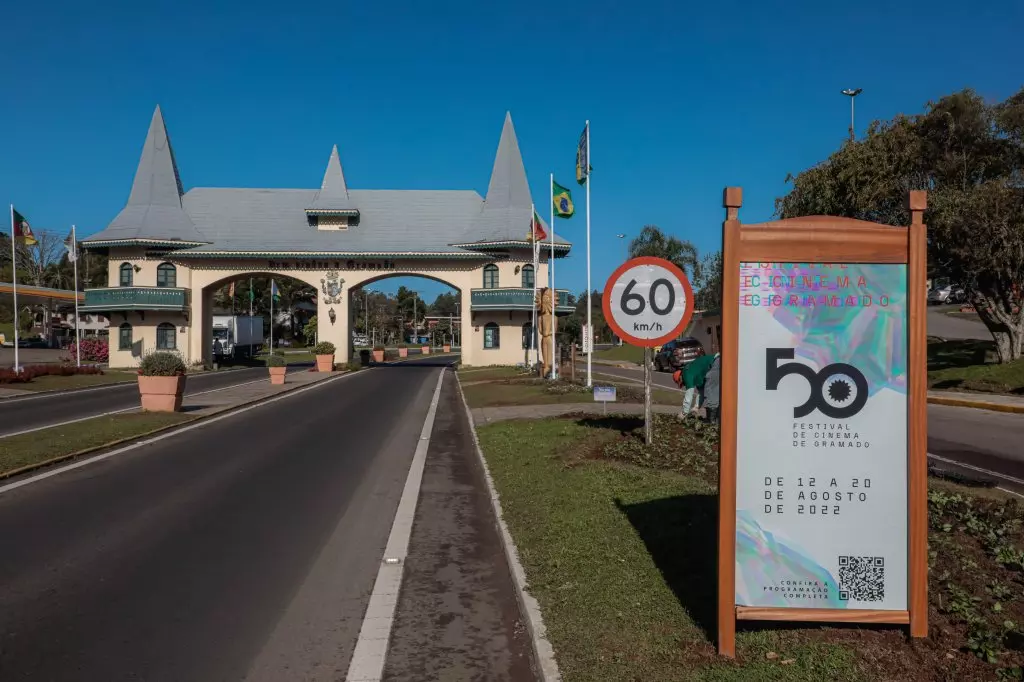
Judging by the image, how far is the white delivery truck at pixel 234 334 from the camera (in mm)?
64750

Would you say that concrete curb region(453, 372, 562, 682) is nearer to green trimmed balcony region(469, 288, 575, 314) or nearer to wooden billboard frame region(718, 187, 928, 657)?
wooden billboard frame region(718, 187, 928, 657)

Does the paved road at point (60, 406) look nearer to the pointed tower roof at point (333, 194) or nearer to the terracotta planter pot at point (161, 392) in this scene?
the terracotta planter pot at point (161, 392)

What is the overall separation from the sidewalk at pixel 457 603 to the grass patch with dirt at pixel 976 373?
21.7m

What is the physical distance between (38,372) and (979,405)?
1392 inches

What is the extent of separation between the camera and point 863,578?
15.6 feet

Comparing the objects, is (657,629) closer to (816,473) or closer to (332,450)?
(816,473)

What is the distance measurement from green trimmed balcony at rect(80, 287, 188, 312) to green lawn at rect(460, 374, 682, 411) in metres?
27.8

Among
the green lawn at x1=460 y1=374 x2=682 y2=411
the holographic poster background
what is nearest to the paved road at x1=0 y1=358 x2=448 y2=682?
the holographic poster background

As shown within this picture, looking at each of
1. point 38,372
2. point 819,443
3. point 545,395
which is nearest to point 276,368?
point 38,372

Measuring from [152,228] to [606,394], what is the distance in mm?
46703

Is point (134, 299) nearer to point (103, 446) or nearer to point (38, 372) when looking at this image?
point (38, 372)

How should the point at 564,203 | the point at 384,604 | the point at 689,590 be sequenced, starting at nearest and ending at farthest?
the point at 689,590
the point at 384,604
the point at 564,203

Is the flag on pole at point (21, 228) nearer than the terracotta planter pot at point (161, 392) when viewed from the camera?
No

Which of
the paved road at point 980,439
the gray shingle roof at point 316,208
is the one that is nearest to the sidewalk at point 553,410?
the paved road at point 980,439
